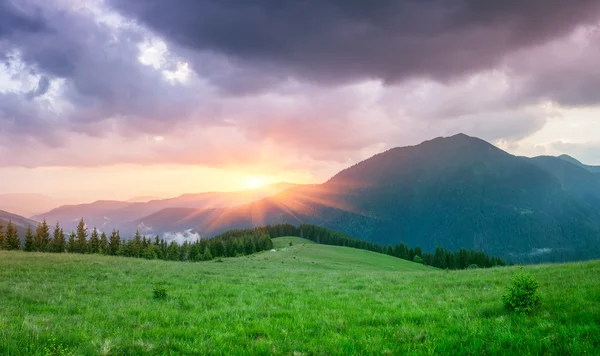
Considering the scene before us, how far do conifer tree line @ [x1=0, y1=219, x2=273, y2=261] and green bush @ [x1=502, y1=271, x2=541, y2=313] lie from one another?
3864 inches

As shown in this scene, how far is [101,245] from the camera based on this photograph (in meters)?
107

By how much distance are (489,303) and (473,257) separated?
513 ft

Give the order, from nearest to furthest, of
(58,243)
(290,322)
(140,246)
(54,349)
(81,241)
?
1. (54,349)
2. (290,322)
3. (58,243)
4. (81,241)
5. (140,246)

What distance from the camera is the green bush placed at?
441 inches

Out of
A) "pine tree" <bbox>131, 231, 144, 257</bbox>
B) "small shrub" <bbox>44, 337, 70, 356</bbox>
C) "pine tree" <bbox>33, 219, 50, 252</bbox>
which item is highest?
"small shrub" <bbox>44, 337, 70, 356</bbox>

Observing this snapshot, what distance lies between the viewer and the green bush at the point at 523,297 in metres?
11.2

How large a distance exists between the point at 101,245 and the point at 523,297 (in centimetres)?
11991

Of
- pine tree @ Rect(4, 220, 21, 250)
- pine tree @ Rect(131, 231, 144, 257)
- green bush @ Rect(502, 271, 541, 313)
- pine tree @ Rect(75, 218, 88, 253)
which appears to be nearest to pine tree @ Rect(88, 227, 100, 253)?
pine tree @ Rect(75, 218, 88, 253)

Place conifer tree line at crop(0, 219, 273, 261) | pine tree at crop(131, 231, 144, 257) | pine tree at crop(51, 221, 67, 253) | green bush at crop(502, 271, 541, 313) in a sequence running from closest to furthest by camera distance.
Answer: green bush at crop(502, 271, 541, 313) → conifer tree line at crop(0, 219, 273, 261) → pine tree at crop(51, 221, 67, 253) → pine tree at crop(131, 231, 144, 257)

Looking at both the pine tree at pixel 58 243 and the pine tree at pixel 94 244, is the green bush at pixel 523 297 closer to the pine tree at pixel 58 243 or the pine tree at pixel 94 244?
the pine tree at pixel 94 244

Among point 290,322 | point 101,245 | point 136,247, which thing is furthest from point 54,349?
point 101,245

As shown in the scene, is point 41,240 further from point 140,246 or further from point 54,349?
point 54,349

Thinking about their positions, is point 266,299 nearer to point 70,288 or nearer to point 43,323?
point 43,323

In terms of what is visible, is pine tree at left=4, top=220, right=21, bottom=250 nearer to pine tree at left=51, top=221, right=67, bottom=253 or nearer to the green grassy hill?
pine tree at left=51, top=221, right=67, bottom=253
